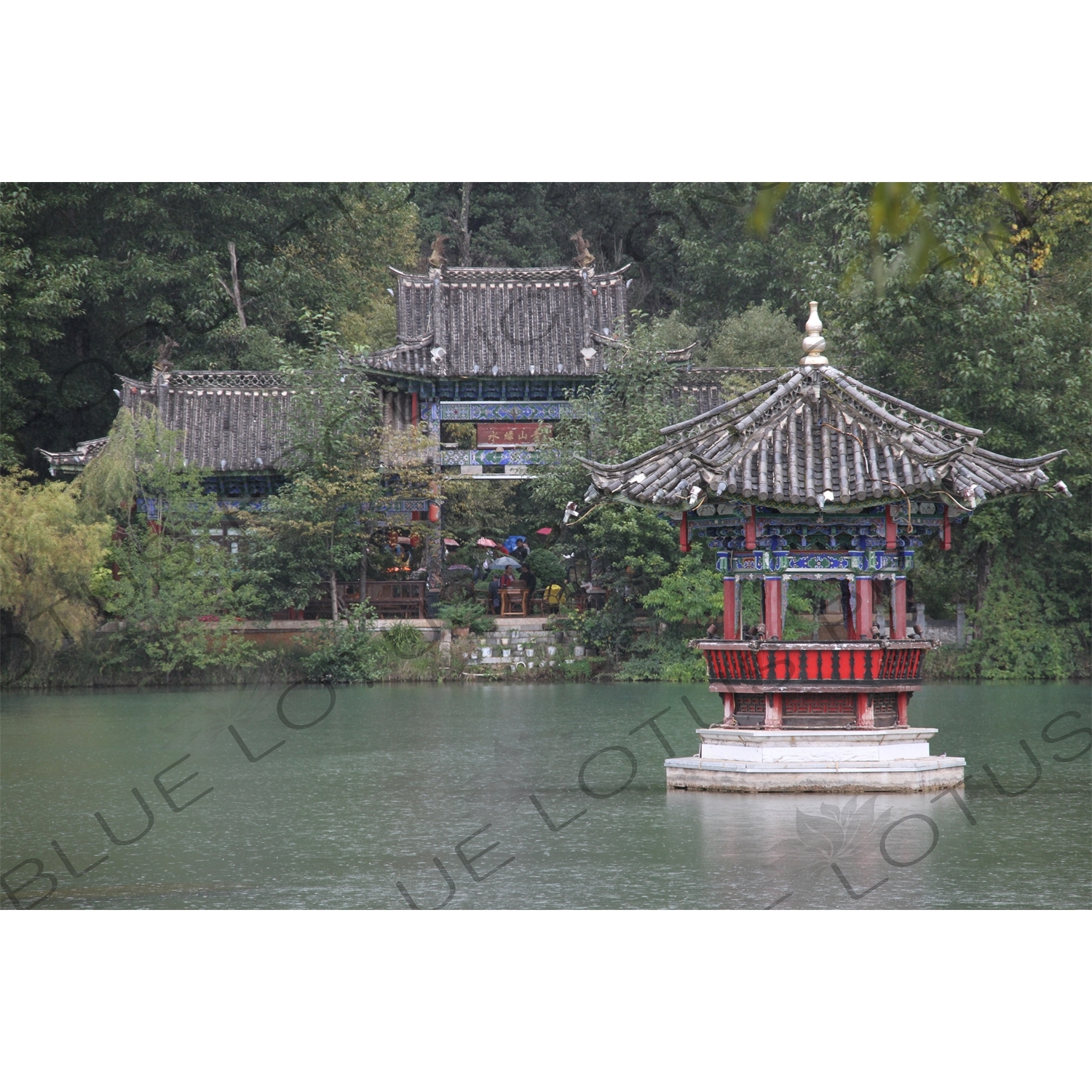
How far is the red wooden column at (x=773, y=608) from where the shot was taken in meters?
12.7

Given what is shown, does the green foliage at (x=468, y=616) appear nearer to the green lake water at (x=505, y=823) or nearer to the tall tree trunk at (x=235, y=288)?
the green lake water at (x=505, y=823)

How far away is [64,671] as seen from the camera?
2592 centimetres

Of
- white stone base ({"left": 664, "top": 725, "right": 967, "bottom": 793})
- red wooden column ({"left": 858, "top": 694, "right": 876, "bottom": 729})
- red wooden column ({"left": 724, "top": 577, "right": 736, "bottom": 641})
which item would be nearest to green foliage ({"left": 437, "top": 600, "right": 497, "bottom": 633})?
red wooden column ({"left": 724, "top": 577, "right": 736, "bottom": 641})

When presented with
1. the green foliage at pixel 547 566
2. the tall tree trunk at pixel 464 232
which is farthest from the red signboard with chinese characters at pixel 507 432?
the tall tree trunk at pixel 464 232

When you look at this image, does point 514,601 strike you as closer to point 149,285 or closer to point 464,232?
point 149,285

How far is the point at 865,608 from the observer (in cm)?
1272

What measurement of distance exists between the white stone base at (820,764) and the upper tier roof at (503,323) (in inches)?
657

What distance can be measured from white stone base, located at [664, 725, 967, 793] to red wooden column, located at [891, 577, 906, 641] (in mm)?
845

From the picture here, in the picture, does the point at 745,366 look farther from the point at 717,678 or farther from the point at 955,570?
the point at 717,678

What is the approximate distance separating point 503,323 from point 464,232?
43.8 feet

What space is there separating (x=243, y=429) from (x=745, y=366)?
32.9 ft

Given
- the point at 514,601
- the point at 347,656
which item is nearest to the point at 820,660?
the point at 347,656

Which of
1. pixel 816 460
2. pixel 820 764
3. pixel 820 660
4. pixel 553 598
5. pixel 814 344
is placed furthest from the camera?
pixel 553 598

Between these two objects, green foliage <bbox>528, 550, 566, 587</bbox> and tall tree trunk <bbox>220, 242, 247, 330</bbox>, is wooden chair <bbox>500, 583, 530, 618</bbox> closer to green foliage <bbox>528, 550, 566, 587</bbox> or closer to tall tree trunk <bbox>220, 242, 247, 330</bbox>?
green foliage <bbox>528, 550, 566, 587</bbox>
